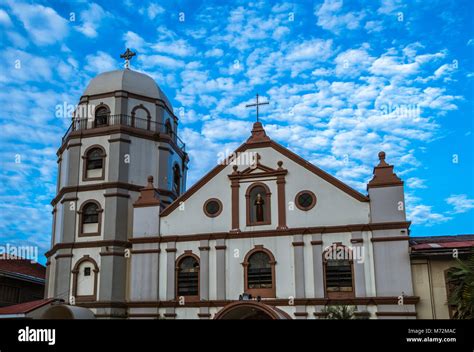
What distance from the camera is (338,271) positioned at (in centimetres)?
2586

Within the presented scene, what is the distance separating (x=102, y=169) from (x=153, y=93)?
5824 millimetres

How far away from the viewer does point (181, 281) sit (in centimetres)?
2773

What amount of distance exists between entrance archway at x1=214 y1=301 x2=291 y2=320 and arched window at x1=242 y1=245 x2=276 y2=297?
1.33 metres

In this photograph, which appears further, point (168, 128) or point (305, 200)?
point (168, 128)

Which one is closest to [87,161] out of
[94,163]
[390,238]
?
[94,163]

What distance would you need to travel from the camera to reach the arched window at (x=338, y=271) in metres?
25.5

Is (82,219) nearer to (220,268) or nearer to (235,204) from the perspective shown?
(220,268)

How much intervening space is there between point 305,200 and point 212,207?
188 inches

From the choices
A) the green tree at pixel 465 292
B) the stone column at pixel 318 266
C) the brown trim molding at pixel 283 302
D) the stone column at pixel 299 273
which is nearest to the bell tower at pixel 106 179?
the brown trim molding at pixel 283 302

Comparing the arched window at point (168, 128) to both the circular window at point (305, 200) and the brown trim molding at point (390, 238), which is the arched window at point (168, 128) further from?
the brown trim molding at point (390, 238)

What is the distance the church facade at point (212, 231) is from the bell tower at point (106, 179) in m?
0.06

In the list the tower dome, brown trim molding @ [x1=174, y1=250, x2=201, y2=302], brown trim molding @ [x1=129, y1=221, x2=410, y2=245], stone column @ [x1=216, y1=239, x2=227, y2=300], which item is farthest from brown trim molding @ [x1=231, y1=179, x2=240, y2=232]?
the tower dome
